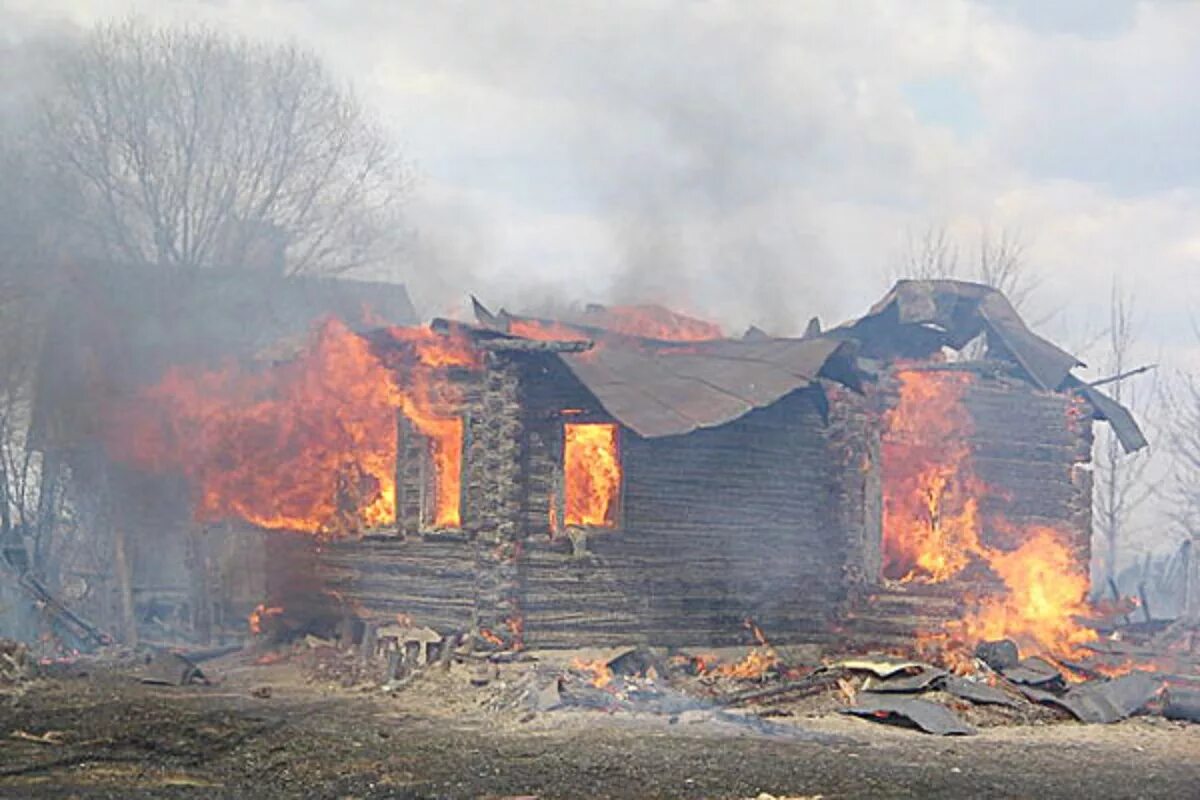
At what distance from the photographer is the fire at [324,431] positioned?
691 inches

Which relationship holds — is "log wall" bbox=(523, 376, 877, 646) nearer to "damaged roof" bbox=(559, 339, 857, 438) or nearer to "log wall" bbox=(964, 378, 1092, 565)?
"damaged roof" bbox=(559, 339, 857, 438)

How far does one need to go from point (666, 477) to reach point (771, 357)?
2.45 meters

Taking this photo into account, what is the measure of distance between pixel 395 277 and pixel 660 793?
1080 inches

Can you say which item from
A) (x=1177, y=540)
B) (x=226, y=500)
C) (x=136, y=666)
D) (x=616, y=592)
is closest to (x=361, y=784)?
(x=616, y=592)

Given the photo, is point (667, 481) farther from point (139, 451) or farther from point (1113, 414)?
point (139, 451)

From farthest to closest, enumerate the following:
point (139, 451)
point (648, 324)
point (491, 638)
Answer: point (139, 451) < point (648, 324) < point (491, 638)

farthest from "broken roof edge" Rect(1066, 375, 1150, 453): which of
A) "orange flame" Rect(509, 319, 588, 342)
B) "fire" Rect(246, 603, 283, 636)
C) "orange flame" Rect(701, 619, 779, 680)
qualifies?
"fire" Rect(246, 603, 283, 636)

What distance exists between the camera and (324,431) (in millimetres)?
18969

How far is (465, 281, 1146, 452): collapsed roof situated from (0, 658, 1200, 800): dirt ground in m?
4.14

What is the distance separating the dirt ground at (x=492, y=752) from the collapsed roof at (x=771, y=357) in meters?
4.14

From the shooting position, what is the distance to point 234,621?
74.4 feet

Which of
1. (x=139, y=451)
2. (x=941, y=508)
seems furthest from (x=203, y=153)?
(x=941, y=508)

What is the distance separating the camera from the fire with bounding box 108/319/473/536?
57.6 ft

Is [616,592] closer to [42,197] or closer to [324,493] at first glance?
[324,493]
